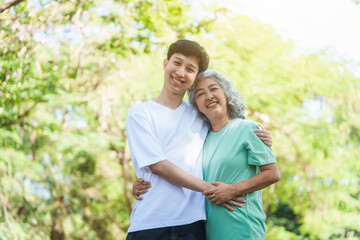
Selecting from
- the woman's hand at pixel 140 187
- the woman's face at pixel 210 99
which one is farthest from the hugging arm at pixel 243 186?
the woman's face at pixel 210 99

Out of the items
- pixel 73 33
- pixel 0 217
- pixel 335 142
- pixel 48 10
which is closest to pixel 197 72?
pixel 48 10

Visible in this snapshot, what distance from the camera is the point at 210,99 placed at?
208cm

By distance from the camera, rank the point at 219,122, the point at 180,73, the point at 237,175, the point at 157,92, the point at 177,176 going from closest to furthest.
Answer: the point at 177,176 < the point at 237,175 < the point at 180,73 < the point at 219,122 < the point at 157,92

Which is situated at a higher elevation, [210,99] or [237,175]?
[210,99]

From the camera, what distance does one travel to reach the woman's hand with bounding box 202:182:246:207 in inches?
70.1

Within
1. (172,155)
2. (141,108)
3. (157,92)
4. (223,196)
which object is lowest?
(223,196)

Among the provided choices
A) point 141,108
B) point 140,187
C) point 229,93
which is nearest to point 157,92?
point 229,93

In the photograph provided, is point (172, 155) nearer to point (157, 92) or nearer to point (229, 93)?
point (229, 93)

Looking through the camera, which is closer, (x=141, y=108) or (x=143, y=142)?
(x=143, y=142)

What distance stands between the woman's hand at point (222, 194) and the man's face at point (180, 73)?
0.58m

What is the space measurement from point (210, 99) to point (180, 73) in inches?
8.8

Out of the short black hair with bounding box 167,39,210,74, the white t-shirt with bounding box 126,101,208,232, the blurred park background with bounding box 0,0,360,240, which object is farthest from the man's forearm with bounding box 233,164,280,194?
the blurred park background with bounding box 0,0,360,240

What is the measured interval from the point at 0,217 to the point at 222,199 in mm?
3357

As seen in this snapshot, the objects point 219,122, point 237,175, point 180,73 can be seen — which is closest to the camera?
point 237,175
